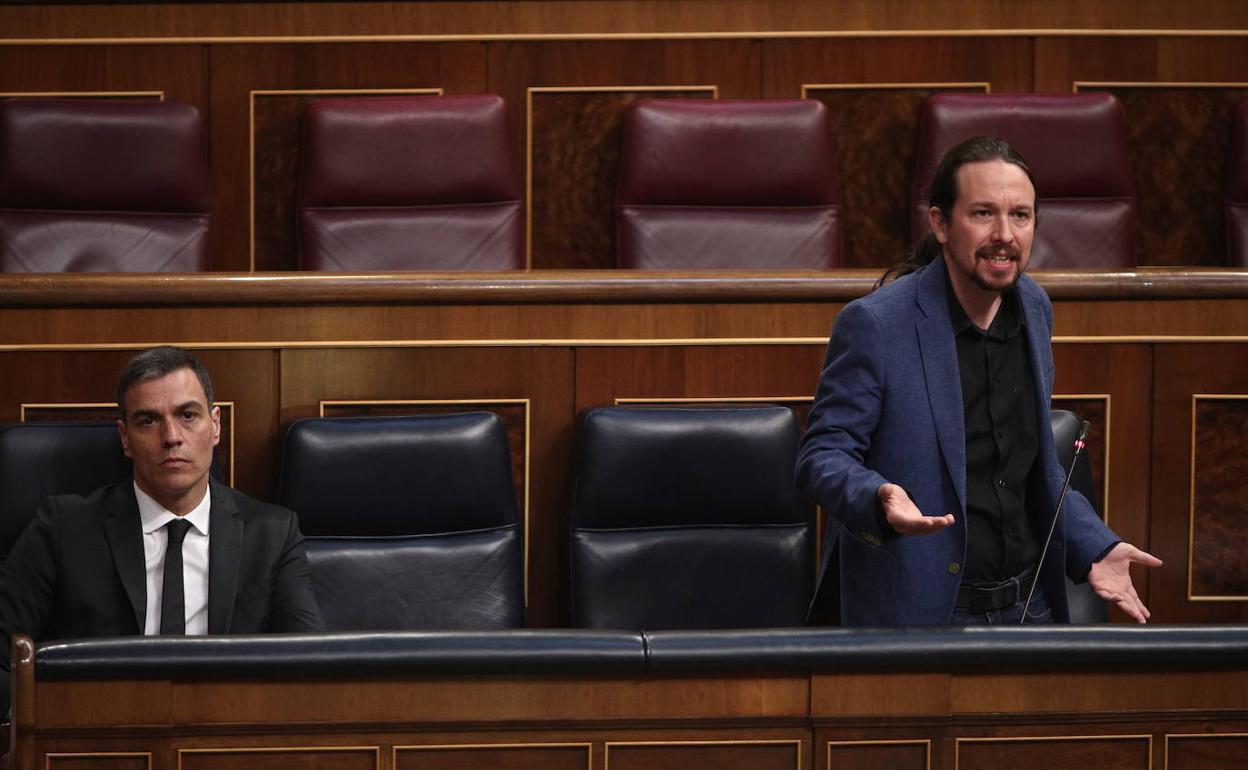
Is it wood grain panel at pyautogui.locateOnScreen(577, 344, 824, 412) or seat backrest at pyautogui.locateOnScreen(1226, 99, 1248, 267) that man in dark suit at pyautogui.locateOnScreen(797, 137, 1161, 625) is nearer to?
wood grain panel at pyautogui.locateOnScreen(577, 344, 824, 412)

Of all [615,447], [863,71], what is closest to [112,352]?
[615,447]

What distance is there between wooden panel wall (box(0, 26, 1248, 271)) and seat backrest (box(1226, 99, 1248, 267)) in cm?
4

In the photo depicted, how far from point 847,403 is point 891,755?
8.2 inches

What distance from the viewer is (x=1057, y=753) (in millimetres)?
542

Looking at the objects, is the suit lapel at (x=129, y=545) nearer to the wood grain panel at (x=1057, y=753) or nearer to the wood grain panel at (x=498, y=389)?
the wood grain panel at (x=498, y=389)

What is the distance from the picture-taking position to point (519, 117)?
1338 mm

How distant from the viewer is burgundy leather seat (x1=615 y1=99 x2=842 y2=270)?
124cm

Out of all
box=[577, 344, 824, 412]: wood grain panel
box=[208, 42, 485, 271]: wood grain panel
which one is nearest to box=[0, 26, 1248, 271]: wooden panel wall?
box=[208, 42, 485, 271]: wood grain panel

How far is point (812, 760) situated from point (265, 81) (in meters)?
0.95

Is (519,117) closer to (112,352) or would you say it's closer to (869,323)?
(112,352)

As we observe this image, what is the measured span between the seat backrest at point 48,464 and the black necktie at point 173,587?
0.07 metres

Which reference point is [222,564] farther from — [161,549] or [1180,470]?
[1180,470]

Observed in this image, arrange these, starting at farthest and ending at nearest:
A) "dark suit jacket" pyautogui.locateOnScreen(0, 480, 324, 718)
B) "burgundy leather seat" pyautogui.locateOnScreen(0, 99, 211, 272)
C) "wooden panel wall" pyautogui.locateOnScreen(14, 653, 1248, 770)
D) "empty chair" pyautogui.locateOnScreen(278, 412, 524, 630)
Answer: "burgundy leather seat" pyautogui.locateOnScreen(0, 99, 211, 272) < "empty chair" pyautogui.locateOnScreen(278, 412, 524, 630) < "dark suit jacket" pyautogui.locateOnScreen(0, 480, 324, 718) < "wooden panel wall" pyautogui.locateOnScreen(14, 653, 1248, 770)

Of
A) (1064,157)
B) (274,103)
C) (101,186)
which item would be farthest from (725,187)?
(101,186)
